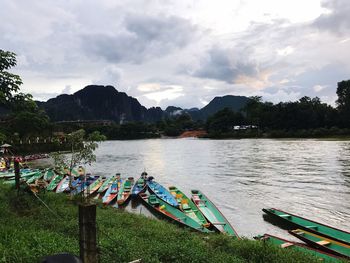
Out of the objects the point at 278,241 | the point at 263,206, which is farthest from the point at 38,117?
the point at 263,206

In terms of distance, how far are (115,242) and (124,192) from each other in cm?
1448

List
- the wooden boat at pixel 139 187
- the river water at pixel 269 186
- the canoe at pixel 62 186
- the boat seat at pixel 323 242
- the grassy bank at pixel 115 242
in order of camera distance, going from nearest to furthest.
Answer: the grassy bank at pixel 115 242 → the boat seat at pixel 323 242 → the river water at pixel 269 186 → the wooden boat at pixel 139 187 → the canoe at pixel 62 186

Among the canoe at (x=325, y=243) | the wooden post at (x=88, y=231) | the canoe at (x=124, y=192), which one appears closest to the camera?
the wooden post at (x=88, y=231)

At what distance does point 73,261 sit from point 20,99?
7442 mm

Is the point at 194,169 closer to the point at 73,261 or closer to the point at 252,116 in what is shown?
the point at 73,261

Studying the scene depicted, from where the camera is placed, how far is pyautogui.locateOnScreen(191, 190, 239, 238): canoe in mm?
13203

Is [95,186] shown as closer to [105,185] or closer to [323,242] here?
[105,185]

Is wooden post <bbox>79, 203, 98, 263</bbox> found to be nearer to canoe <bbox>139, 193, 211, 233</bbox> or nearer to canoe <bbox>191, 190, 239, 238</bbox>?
canoe <bbox>191, 190, 239, 238</bbox>

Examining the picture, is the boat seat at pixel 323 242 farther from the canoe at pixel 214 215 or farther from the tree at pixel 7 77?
the tree at pixel 7 77

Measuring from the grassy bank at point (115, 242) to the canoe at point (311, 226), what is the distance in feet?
13.8

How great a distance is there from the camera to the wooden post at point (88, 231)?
4.88 meters

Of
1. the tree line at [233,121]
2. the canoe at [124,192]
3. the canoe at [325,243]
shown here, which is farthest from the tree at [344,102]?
the canoe at [325,243]

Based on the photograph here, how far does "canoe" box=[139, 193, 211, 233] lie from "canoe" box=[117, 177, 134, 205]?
1105 millimetres

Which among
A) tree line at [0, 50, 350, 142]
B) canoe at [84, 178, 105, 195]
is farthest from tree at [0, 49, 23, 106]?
canoe at [84, 178, 105, 195]
